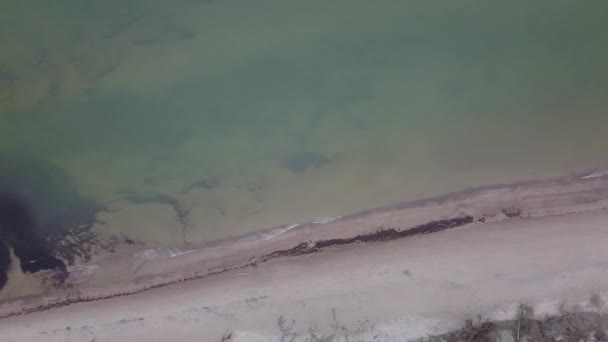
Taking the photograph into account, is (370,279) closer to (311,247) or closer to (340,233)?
(340,233)

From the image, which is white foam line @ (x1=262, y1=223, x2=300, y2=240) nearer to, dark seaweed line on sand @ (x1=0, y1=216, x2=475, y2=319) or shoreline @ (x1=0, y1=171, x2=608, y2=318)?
shoreline @ (x1=0, y1=171, x2=608, y2=318)

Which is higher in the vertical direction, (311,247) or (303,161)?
(303,161)

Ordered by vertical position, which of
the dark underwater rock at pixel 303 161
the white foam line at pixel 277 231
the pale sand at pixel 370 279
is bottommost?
the pale sand at pixel 370 279

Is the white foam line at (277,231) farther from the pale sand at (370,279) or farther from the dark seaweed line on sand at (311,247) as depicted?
the dark seaweed line on sand at (311,247)

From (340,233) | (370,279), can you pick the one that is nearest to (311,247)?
(340,233)

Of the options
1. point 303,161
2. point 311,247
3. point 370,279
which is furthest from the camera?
point 303,161

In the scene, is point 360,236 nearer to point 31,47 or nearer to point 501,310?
point 501,310

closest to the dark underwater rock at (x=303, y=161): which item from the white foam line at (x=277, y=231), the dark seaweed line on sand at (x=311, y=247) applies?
the white foam line at (x=277, y=231)
